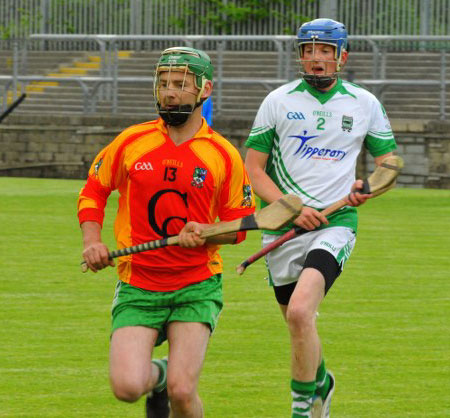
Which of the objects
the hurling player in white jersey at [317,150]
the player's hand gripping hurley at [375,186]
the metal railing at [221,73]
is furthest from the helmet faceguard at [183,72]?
the metal railing at [221,73]

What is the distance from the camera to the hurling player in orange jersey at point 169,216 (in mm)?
6516

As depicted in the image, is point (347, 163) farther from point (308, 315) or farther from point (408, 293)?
point (408, 293)

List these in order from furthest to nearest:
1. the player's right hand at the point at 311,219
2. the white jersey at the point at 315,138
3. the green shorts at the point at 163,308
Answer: the white jersey at the point at 315,138 → the player's right hand at the point at 311,219 → the green shorts at the point at 163,308

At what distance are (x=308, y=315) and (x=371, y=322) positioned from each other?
3994 millimetres

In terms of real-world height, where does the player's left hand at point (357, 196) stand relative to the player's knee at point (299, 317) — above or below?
above

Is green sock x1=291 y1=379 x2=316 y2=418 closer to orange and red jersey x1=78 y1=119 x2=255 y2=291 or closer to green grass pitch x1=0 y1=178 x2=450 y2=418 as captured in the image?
green grass pitch x1=0 y1=178 x2=450 y2=418

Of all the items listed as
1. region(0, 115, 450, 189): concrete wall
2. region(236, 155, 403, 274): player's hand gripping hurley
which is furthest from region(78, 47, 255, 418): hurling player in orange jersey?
region(0, 115, 450, 189): concrete wall

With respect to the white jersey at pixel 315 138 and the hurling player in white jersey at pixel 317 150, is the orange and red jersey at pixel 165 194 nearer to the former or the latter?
the hurling player in white jersey at pixel 317 150

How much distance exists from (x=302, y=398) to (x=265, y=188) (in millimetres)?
1213

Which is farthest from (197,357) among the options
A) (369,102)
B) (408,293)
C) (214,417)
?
(408,293)

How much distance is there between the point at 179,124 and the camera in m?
6.77

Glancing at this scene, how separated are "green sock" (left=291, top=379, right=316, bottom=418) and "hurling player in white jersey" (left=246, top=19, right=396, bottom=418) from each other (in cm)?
24

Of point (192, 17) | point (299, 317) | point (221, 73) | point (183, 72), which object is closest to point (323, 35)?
point (183, 72)

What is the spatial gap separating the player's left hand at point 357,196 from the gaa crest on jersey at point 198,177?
97 centimetres
